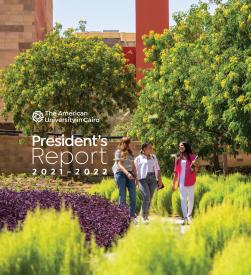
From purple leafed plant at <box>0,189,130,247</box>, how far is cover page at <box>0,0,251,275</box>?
0.03 meters

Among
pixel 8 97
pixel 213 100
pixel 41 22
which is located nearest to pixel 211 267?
pixel 213 100

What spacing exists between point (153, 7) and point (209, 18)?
21774mm

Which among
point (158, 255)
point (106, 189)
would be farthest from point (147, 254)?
point (106, 189)

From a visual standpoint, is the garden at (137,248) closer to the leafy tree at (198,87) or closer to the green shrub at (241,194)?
the green shrub at (241,194)

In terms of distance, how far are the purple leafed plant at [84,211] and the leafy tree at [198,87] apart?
663 centimetres

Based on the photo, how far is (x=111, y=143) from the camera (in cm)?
3388

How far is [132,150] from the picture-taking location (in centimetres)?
1630

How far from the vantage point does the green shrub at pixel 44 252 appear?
5.50m

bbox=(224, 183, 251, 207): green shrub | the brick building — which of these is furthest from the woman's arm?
the brick building

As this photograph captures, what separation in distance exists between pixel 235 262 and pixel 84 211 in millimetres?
6499

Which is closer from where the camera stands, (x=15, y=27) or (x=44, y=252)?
(x=44, y=252)

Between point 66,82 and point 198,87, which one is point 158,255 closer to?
point 198,87

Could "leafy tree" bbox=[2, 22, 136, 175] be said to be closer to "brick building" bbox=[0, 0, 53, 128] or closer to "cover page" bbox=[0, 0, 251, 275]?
"cover page" bbox=[0, 0, 251, 275]

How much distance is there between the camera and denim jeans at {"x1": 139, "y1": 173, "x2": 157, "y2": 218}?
551 inches
